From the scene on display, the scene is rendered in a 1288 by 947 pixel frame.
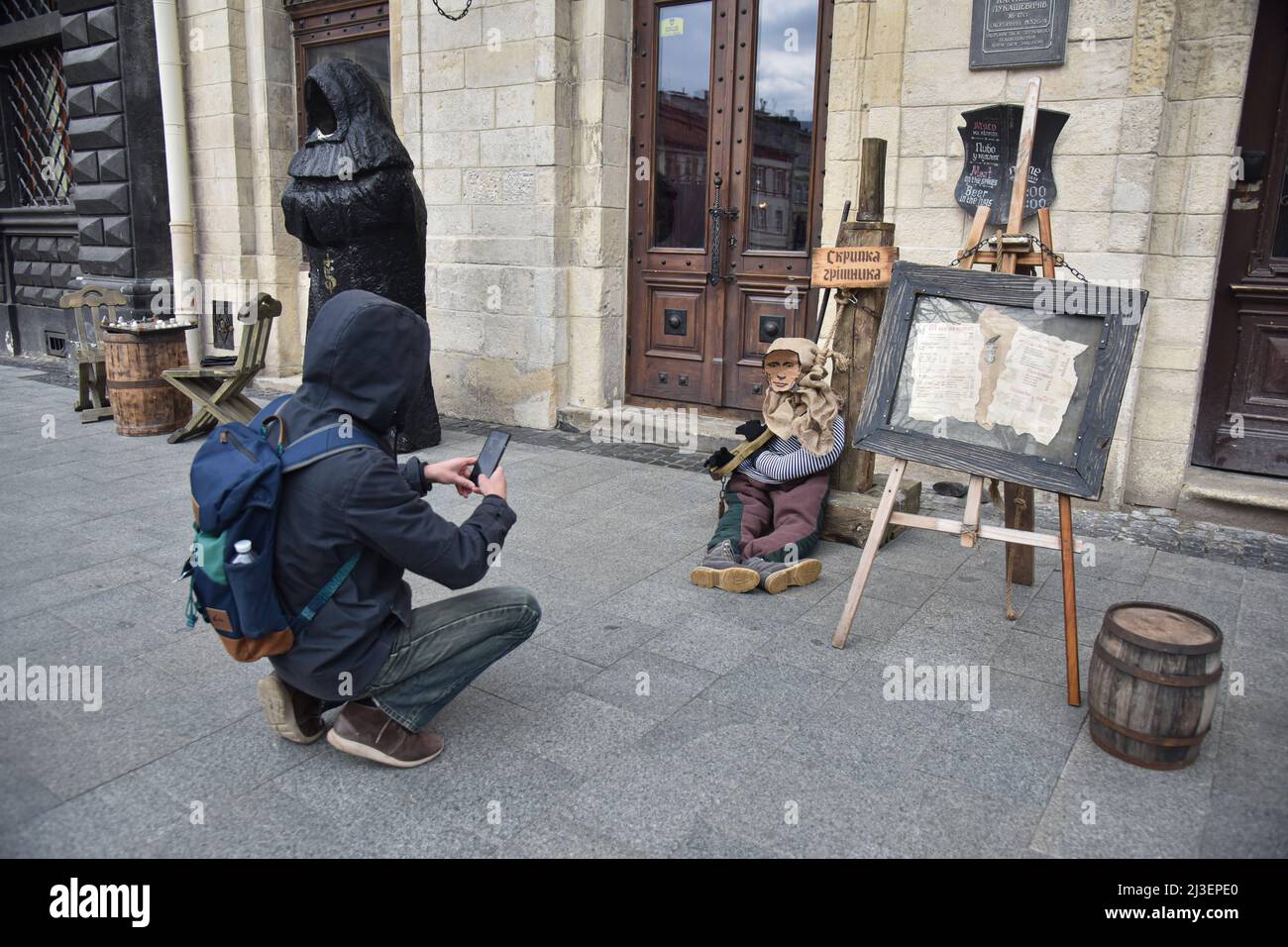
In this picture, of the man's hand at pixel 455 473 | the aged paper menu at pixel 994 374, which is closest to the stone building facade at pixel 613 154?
the aged paper menu at pixel 994 374

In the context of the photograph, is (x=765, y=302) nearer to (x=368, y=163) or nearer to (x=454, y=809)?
(x=368, y=163)

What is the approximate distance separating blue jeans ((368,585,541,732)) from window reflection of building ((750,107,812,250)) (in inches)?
179

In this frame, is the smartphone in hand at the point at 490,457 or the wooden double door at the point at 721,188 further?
the wooden double door at the point at 721,188

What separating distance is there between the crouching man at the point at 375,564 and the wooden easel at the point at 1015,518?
148 cm

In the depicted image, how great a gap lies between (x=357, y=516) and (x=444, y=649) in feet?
1.85

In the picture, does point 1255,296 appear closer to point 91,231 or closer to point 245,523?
point 245,523

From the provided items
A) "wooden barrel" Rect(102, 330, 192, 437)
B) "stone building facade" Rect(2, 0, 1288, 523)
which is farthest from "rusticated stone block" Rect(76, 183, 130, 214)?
"wooden barrel" Rect(102, 330, 192, 437)

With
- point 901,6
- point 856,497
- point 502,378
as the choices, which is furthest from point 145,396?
point 901,6

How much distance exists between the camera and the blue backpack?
2.39 metres

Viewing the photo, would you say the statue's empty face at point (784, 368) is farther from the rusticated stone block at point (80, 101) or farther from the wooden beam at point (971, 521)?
the rusticated stone block at point (80, 101)

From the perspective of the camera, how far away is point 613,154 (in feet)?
24.0

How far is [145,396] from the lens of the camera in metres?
7.19

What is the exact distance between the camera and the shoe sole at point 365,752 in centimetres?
284
